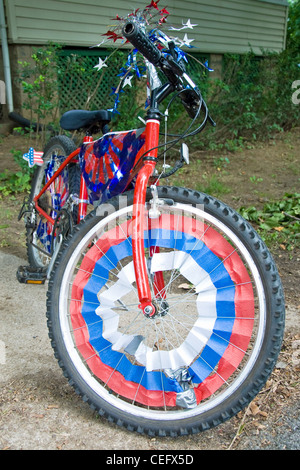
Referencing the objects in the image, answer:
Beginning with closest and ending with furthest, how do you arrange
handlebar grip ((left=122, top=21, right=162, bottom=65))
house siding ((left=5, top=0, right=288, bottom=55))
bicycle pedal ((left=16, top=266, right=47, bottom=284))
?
handlebar grip ((left=122, top=21, right=162, bottom=65)), bicycle pedal ((left=16, top=266, right=47, bottom=284)), house siding ((left=5, top=0, right=288, bottom=55))

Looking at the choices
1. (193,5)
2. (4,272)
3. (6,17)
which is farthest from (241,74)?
(4,272)

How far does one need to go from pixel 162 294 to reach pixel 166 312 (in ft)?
0.39

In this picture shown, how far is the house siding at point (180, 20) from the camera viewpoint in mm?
7098

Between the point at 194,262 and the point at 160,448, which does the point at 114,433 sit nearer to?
the point at 160,448

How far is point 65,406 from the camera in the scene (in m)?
2.13

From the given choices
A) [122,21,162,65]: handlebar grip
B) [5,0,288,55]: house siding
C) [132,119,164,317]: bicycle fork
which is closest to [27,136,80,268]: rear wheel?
[132,119,164,317]: bicycle fork

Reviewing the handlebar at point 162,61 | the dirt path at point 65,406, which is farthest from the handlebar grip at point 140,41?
the dirt path at point 65,406

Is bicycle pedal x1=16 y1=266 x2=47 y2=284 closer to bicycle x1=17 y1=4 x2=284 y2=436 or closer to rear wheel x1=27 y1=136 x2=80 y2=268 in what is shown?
rear wheel x1=27 y1=136 x2=80 y2=268

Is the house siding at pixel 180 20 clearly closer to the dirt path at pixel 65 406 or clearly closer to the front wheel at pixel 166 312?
the dirt path at pixel 65 406

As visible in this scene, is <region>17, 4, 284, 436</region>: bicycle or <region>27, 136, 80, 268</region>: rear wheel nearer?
<region>17, 4, 284, 436</region>: bicycle

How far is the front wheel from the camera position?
1.82 m

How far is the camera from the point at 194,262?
194cm

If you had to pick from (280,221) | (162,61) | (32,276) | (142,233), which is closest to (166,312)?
(142,233)

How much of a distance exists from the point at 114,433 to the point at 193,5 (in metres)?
9.14
